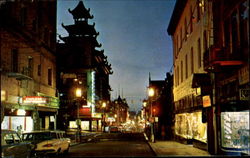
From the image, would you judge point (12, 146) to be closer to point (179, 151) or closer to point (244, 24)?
point (244, 24)

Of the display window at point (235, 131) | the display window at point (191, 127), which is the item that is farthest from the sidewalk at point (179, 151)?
the display window at point (235, 131)

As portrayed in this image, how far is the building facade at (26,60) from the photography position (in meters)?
24.4

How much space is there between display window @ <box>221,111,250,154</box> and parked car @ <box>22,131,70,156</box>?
9.03 meters

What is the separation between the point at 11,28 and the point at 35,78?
7.38m

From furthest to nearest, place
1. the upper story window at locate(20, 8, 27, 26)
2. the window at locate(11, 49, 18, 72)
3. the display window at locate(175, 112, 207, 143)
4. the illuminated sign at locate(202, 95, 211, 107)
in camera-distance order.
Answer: the upper story window at locate(20, 8, 27, 26)
the window at locate(11, 49, 18, 72)
the display window at locate(175, 112, 207, 143)
the illuminated sign at locate(202, 95, 211, 107)

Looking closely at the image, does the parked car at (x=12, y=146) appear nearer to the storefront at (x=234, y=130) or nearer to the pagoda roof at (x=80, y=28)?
the storefront at (x=234, y=130)

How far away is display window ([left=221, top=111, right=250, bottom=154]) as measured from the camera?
15.0m

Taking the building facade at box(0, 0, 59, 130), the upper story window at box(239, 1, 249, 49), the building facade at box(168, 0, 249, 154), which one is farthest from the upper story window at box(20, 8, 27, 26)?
the upper story window at box(239, 1, 249, 49)

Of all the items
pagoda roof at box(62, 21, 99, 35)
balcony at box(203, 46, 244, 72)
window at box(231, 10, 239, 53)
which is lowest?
balcony at box(203, 46, 244, 72)

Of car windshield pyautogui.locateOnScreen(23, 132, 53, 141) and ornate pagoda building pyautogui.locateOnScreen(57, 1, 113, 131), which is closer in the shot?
car windshield pyautogui.locateOnScreen(23, 132, 53, 141)

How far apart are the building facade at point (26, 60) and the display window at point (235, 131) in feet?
40.1

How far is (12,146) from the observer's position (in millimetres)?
13602

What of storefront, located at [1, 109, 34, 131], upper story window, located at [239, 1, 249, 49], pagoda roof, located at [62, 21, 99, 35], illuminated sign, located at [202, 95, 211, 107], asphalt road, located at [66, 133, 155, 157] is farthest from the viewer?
pagoda roof, located at [62, 21, 99, 35]

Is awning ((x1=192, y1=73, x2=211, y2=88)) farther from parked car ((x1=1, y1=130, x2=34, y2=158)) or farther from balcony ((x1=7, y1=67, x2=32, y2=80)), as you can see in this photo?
balcony ((x1=7, y1=67, x2=32, y2=80))
